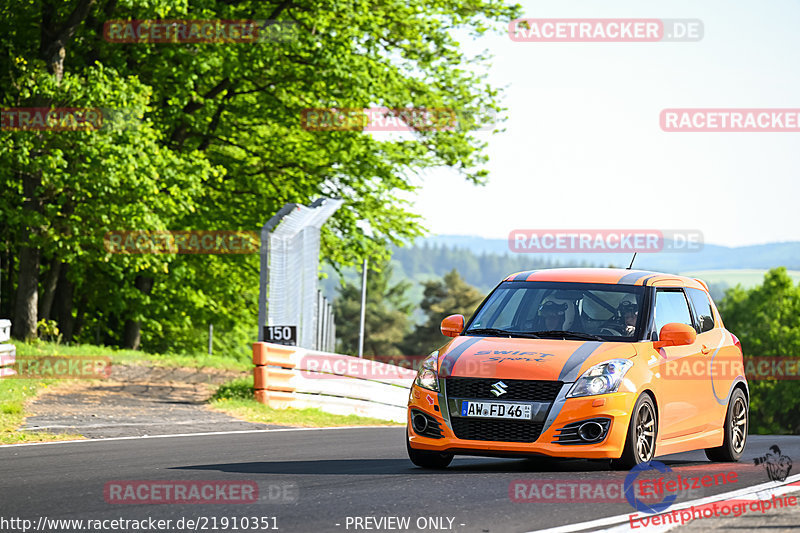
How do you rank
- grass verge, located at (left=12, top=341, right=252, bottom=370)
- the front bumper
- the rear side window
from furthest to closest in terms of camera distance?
1. grass verge, located at (left=12, top=341, right=252, bottom=370)
2. the rear side window
3. the front bumper

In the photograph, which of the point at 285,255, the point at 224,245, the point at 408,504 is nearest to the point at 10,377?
the point at 285,255

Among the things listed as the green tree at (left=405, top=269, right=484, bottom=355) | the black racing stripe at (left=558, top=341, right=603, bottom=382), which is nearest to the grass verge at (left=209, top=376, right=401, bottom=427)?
the black racing stripe at (left=558, top=341, right=603, bottom=382)

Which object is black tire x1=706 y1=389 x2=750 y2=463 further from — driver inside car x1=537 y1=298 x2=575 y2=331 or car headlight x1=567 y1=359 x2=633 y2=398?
car headlight x1=567 y1=359 x2=633 y2=398

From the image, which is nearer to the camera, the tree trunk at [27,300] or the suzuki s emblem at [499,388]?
the suzuki s emblem at [499,388]

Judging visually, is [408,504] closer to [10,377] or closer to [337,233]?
[10,377]

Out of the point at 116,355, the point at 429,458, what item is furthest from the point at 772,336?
the point at 429,458

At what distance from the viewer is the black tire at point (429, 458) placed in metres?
9.34

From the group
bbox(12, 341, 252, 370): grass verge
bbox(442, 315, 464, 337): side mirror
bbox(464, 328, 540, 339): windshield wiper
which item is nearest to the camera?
bbox(464, 328, 540, 339): windshield wiper

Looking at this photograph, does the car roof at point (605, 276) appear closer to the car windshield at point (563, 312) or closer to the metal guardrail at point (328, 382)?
the car windshield at point (563, 312)

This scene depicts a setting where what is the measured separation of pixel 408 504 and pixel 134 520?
1.78 meters

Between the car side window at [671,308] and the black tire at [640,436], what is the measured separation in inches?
40.2

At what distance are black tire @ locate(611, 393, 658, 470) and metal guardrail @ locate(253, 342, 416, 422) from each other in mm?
9143

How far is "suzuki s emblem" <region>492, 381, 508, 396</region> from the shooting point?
8.71 m

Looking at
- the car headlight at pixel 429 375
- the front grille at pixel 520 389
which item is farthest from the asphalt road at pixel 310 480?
the car headlight at pixel 429 375
